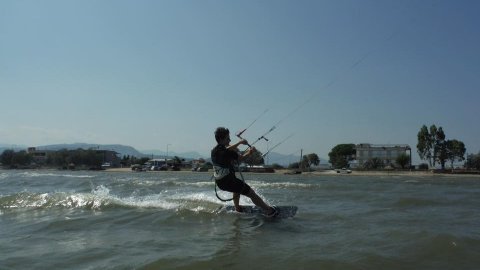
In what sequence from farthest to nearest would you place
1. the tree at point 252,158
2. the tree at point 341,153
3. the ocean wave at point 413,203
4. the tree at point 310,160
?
1. the tree at point 341,153
2. the tree at point 310,160
3. the ocean wave at point 413,203
4. the tree at point 252,158

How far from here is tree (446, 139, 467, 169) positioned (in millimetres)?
104250

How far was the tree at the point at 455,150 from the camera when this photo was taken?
104250 mm

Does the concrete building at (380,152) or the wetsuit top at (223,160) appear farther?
the concrete building at (380,152)

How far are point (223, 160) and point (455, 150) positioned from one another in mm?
108850

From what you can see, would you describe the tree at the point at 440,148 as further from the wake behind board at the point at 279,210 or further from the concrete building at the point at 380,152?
the wake behind board at the point at 279,210

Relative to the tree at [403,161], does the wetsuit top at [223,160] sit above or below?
below

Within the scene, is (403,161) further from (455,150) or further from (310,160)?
(310,160)

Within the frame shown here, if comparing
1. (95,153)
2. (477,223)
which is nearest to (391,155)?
(95,153)

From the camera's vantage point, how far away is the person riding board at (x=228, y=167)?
10.0m

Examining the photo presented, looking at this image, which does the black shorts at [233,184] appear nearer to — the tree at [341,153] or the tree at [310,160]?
the tree at [310,160]

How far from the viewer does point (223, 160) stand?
1002 centimetres

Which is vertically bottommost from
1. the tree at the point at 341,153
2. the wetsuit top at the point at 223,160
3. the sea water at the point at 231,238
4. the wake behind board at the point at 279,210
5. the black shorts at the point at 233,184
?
the sea water at the point at 231,238

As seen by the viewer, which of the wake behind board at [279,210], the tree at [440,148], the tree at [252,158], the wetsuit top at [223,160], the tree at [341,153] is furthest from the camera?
the tree at [341,153]

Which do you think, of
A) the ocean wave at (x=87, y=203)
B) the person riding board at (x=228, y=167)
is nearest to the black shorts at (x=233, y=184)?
the person riding board at (x=228, y=167)
